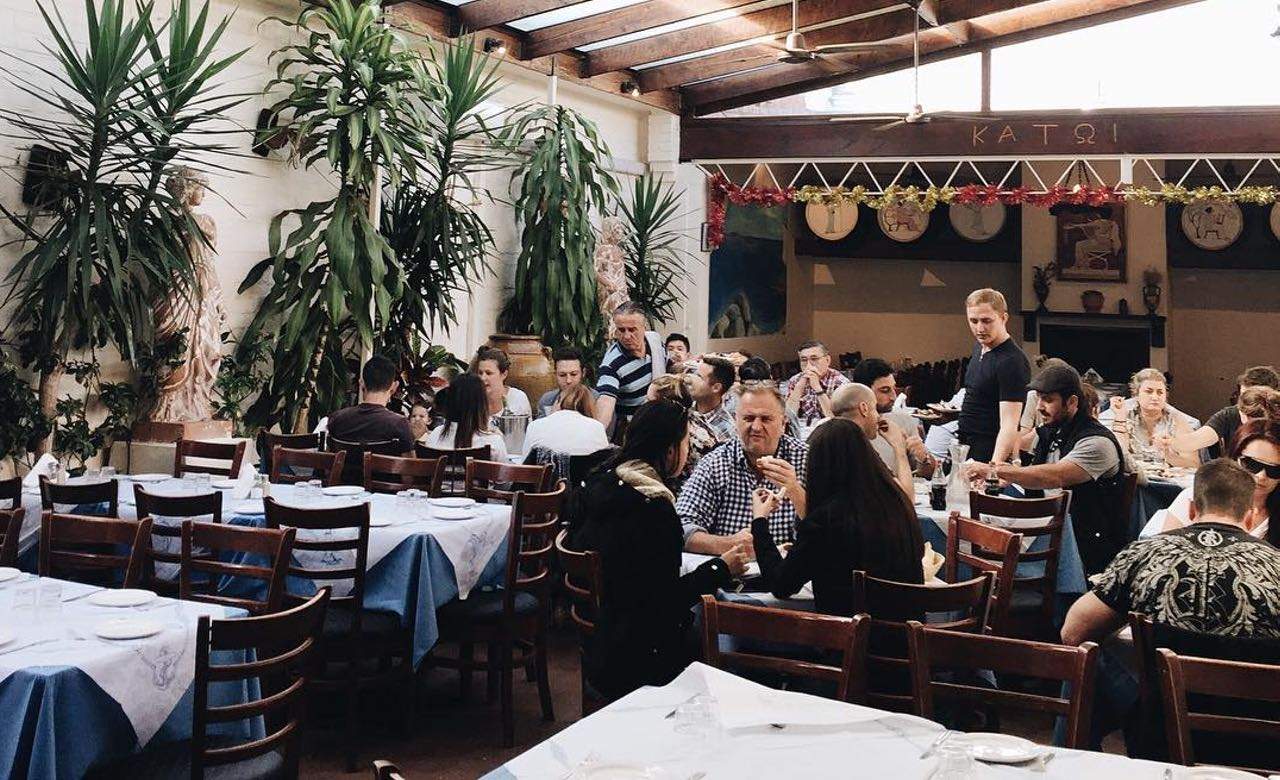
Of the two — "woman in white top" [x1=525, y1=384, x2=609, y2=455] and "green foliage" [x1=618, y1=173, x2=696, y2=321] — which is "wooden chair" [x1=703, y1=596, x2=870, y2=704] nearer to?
"woman in white top" [x1=525, y1=384, x2=609, y2=455]

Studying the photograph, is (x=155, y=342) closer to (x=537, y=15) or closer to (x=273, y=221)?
(x=273, y=221)

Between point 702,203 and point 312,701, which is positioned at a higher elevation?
point 702,203

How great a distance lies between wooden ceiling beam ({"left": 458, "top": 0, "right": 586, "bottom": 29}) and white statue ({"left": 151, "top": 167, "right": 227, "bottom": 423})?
289 cm

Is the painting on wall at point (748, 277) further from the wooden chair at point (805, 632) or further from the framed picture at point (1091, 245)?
the wooden chair at point (805, 632)

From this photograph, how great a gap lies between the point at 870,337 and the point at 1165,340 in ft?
13.0

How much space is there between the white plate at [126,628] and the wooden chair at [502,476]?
2.41m

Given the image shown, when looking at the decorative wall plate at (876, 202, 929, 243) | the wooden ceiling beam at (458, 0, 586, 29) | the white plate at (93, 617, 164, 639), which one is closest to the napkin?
the white plate at (93, 617, 164, 639)

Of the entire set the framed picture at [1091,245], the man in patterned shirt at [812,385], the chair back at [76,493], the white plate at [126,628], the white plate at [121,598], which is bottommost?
the white plate at [126,628]

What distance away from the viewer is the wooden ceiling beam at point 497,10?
9.39m

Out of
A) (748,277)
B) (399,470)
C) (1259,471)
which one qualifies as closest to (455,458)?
(399,470)

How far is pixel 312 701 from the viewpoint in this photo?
5027mm

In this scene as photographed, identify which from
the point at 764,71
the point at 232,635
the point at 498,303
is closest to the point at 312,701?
the point at 232,635

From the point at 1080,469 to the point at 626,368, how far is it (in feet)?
10.2

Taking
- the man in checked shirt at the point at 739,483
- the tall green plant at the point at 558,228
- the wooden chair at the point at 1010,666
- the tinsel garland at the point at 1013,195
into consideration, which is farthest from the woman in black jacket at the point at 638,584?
the tinsel garland at the point at 1013,195
